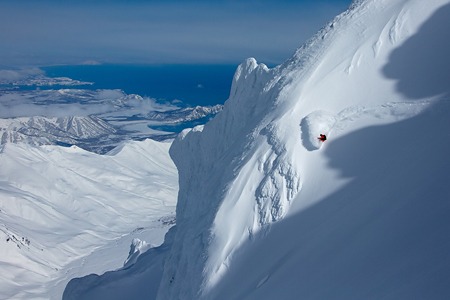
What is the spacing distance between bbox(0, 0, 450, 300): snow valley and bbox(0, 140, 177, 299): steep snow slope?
85.4 meters

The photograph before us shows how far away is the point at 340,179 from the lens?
886 inches

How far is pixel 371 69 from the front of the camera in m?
26.4

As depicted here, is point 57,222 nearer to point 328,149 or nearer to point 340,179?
point 328,149

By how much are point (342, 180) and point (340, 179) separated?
0.52 feet

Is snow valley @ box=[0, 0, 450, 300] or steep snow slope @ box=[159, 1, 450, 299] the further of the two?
steep snow slope @ box=[159, 1, 450, 299]

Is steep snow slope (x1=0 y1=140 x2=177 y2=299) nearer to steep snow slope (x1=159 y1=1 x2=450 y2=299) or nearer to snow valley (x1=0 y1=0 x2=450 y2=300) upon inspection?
steep snow slope (x1=159 y1=1 x2=450 y2=299)

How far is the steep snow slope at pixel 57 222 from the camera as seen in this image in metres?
113

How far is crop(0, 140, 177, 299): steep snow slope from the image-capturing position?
11275 cm

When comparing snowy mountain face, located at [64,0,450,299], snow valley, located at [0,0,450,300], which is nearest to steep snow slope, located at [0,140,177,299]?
snow valley, located at [0,0,450,300]

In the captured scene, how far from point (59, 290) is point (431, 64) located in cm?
9958

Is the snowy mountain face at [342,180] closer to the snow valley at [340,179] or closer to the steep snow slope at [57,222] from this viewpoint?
the snow valley at [340,179]

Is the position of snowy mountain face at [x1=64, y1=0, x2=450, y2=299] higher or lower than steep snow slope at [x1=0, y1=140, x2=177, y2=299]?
lower

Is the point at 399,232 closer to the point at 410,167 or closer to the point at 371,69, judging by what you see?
the point at 410,167

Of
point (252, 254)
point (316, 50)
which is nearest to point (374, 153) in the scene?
point (252, 254)
